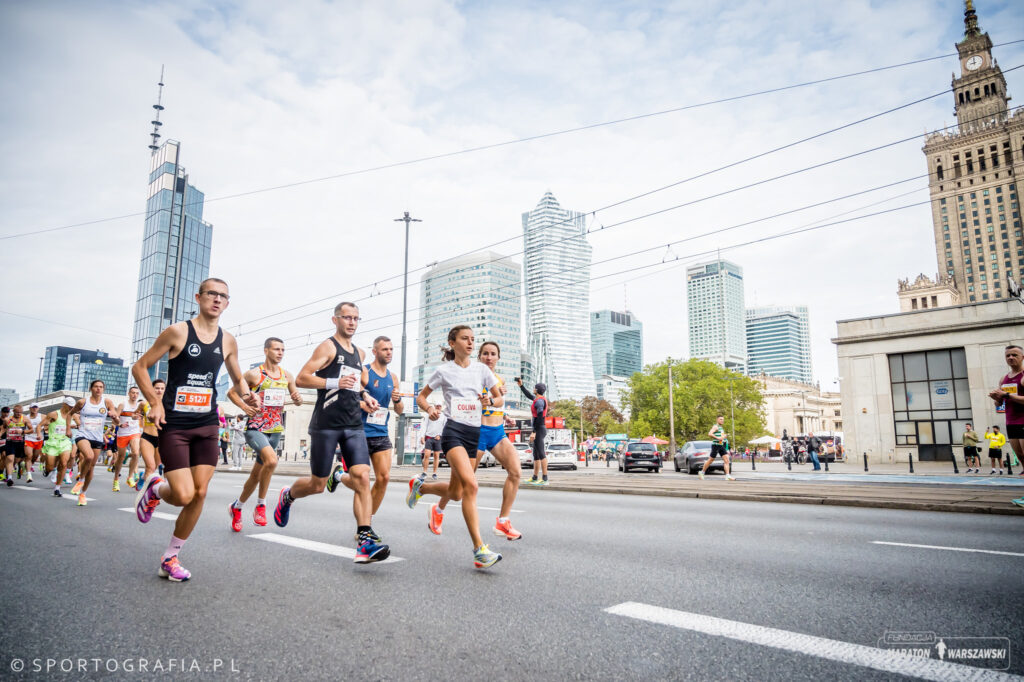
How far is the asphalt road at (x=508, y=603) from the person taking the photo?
2523 millimetres

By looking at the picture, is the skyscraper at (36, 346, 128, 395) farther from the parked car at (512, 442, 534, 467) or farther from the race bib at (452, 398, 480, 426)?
the race bib at (452, 398, 480, 426)

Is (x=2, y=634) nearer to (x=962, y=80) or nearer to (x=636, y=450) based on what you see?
(x=636, y=450)

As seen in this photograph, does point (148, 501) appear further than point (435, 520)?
No

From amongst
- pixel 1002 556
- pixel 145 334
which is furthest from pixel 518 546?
pixel 145 334

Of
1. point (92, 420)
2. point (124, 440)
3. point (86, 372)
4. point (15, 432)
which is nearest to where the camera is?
point (92, 420)

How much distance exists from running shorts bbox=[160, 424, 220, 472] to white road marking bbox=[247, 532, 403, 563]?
1.27 meters

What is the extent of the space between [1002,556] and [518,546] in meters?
4.03

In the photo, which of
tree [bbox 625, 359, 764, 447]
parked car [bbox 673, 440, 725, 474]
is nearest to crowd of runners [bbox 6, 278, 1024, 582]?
parked car [bbox 673, 440, 725, 474]

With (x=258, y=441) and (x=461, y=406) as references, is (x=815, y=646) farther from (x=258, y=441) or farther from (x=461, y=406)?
(x=258, y=441)

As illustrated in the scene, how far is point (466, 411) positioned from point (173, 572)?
2.45m

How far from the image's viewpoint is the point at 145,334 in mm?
109875

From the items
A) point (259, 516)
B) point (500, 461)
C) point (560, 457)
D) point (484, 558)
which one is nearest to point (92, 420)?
point (259, 516)

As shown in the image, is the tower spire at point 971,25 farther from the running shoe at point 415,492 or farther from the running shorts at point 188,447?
the running shorts at point 188,447

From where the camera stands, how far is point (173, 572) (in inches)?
158
